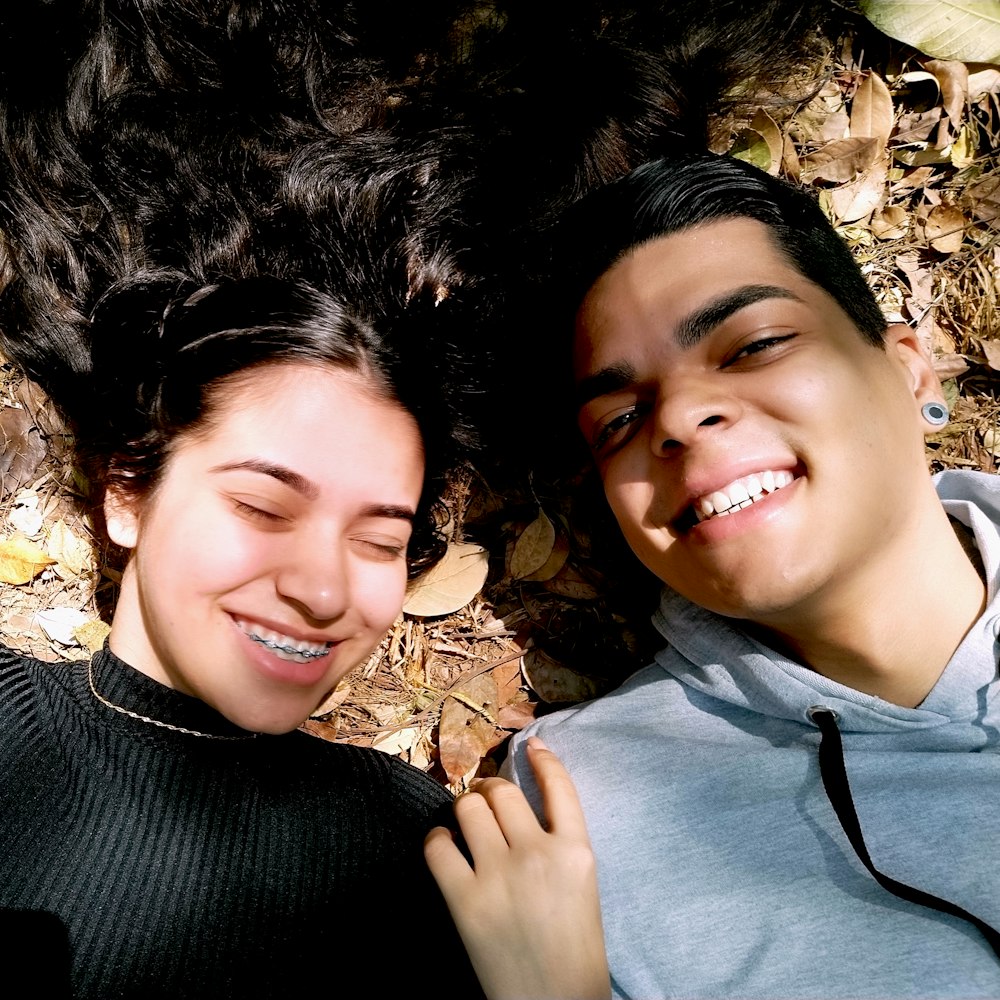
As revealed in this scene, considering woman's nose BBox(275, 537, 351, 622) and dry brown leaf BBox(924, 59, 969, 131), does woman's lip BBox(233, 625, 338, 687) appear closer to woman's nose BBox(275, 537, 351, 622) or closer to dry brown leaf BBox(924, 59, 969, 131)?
woman's nose BBox(275, 537, 351, 622)

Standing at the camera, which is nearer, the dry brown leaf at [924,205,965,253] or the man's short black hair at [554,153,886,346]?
the man's short black hair at [554,153,886,346]

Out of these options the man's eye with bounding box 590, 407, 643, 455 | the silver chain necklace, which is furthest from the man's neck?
the silver chain necklace

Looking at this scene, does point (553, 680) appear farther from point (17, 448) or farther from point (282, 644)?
Answer: point (17, 448)

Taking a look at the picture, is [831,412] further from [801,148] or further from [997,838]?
[801,148]

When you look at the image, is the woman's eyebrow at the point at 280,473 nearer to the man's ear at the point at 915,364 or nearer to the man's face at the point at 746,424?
the man's face at the point at 746,424

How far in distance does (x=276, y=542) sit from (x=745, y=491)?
1348mm

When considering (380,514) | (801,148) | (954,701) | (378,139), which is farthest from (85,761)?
(801,148)

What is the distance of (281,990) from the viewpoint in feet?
8.02

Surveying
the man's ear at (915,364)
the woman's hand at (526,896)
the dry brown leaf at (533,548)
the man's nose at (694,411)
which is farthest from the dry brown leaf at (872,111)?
the woman's hand at (526,896)

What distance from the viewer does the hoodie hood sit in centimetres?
253

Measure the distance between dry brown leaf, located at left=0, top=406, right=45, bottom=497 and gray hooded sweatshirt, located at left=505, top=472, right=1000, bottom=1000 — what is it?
87.6 inches

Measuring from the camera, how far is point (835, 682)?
2648 mm

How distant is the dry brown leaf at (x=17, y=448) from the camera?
3.27m

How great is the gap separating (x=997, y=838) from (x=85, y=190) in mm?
3829
